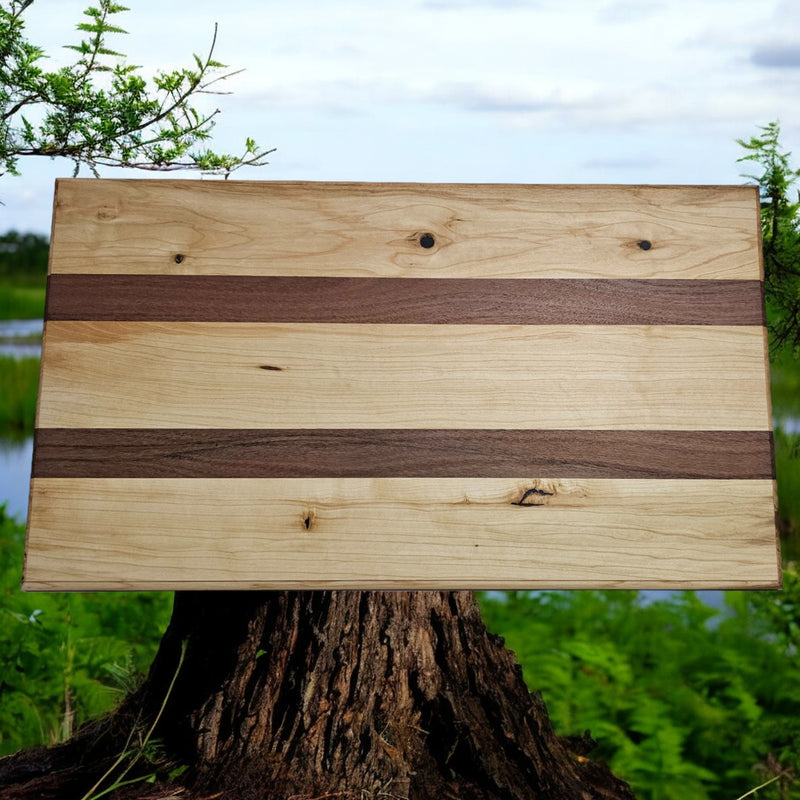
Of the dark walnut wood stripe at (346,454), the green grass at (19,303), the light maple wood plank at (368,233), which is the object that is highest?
the green grass at (19,303)

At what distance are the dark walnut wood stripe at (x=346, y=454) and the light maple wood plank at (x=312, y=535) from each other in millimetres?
29

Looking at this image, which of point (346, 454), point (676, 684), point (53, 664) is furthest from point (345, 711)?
point (676, 684)

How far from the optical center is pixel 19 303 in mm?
14688

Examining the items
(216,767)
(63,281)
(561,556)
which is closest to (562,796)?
(561,556)

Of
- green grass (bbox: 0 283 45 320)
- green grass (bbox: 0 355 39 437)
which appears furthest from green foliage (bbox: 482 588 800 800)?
green grass (bbox: 0 283 45 320)

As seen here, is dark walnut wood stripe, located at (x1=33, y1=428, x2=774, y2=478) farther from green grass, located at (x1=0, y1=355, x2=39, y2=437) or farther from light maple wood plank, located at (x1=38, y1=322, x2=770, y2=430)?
green grass, located at (x1=0, y1=355, x2=39, y2=437)

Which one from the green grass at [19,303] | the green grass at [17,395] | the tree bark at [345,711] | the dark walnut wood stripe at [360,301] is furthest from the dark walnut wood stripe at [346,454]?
the green grass at [19,303]

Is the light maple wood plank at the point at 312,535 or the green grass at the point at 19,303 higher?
the green grass at the point at 19,303

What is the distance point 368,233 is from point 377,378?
0.39 meters

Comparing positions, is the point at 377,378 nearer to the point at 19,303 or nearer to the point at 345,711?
the point at 345,711

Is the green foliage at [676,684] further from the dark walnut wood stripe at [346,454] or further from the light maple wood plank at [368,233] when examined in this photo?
the light maple wood plank at [368,233]

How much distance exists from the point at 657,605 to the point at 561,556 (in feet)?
10.1

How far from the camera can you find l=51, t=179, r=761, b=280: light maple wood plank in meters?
2.19

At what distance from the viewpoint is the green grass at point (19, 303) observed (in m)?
14.0
